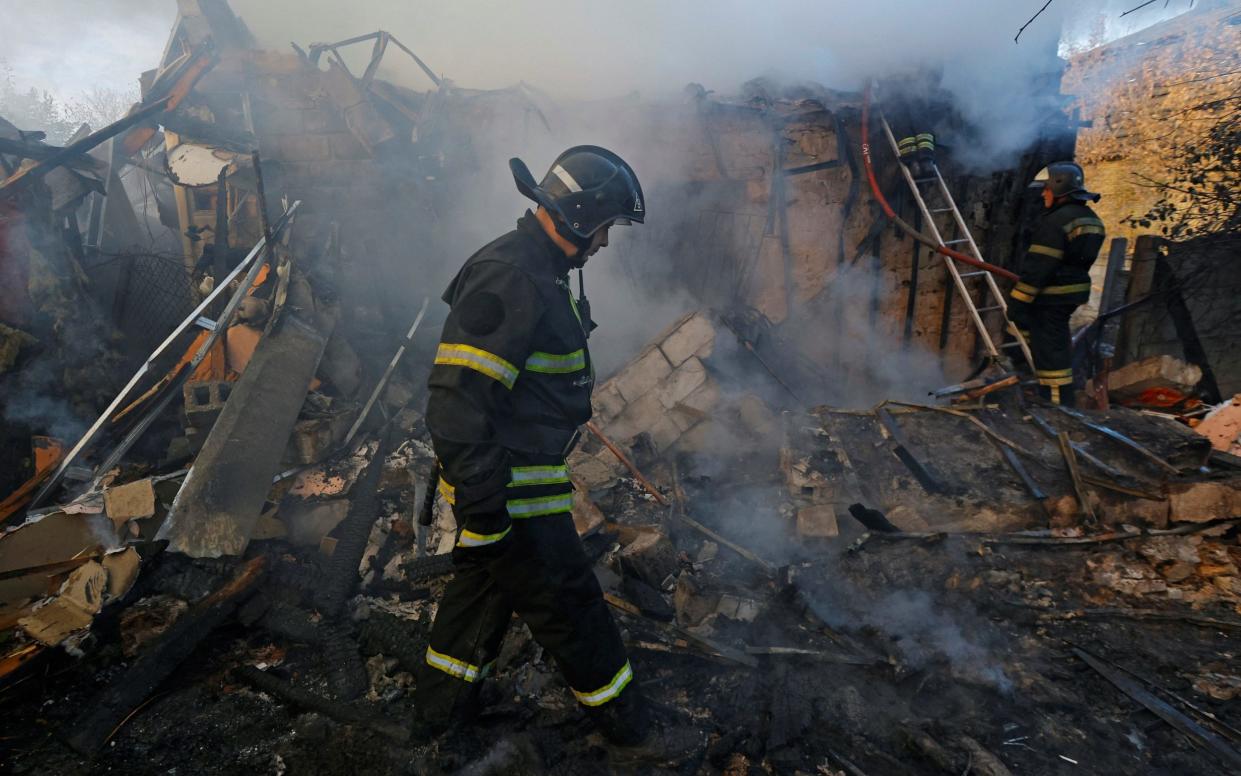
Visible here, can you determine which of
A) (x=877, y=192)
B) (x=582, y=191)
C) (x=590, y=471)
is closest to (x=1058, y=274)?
(x=877, y=192)

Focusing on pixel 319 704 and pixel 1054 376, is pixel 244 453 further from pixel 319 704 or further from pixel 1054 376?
pixel 1054 376

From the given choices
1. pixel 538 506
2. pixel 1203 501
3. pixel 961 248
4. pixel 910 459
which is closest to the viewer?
pixel 538 506

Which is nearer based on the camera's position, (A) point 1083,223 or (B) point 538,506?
(B) point 538,506

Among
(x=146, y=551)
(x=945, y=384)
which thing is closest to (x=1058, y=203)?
(x=945, y=384)

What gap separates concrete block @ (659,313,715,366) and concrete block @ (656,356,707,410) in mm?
92

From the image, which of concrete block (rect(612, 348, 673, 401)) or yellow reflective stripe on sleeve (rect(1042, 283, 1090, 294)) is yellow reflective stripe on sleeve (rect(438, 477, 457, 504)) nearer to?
concrete block (rect(612, 348, 673, 401))

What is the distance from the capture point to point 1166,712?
257cm

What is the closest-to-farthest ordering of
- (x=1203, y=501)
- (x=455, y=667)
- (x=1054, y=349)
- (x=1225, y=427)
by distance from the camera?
(x=455, y=667) < (x=1203, y=501) < (x=1225, y=427) < (x=1054, y=349)

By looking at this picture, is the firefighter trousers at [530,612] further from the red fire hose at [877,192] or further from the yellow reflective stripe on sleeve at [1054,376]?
the red fire hose at [877,192]

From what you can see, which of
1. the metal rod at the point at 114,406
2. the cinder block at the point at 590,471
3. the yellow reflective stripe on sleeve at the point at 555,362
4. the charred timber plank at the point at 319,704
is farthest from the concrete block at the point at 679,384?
the metal rod at the point at 114,406

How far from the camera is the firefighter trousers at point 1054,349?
522cm

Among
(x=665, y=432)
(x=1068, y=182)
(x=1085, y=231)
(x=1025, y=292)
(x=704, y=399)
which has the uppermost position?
(x=1068, y=182)

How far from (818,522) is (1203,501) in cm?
224

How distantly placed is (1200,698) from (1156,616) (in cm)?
57
